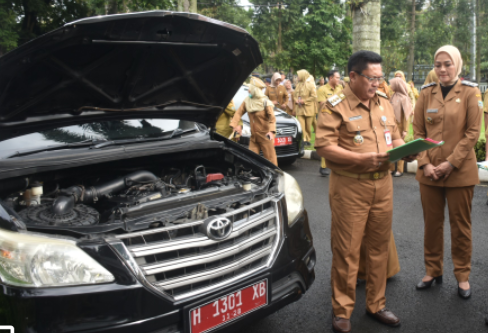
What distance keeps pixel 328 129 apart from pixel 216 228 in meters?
1.02

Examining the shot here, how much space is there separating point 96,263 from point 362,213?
163 centimetres

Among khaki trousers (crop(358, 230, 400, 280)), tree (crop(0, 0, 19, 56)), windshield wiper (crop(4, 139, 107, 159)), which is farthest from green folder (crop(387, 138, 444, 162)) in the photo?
tree (crop(0, 0, 19, 56))

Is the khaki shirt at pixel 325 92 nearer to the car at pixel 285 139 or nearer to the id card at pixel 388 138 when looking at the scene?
the car at pixel 285 139

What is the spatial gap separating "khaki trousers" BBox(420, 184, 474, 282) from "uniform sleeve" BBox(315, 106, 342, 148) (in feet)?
3.49

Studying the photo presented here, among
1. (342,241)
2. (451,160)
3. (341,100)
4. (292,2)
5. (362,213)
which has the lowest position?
(342,241)

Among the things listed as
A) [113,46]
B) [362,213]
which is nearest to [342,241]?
[362,213]

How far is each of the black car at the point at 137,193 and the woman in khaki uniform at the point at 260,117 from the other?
3014mm

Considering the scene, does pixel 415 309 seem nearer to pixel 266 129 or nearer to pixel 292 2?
pixel 266 129

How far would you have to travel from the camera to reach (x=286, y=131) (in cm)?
804

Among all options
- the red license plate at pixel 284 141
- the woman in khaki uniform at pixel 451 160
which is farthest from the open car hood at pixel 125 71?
the red license plate at pixel 284 141

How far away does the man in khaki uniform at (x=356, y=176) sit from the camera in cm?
273

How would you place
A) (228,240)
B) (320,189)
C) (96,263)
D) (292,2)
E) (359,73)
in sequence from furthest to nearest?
1. (292,2)
2. (320,189)
3. (359,73)
4. (228,240)
5. (96,263)

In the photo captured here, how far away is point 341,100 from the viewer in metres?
2.82

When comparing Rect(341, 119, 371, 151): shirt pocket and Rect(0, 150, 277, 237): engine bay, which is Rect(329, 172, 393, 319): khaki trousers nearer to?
Rect(341, 119, 371, 151): shirt pocket
